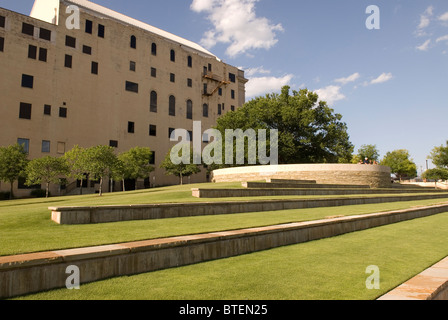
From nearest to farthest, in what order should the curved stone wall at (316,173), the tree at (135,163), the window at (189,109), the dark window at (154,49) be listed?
1. the curved stone wall at (316,173)
2. the tree at (135,163)
3. the dark window at (154,49)
4. the window at (189,109)

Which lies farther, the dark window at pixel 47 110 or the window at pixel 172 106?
the window at pixel 172 106

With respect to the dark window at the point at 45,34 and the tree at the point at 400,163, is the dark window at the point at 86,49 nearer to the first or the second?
the dark window at the point at 45,34

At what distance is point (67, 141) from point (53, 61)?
955cm

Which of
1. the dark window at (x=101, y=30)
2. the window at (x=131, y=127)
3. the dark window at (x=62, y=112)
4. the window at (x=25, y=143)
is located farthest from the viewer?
the window at (x=131, y=127)

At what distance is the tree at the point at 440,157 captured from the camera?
204 feet

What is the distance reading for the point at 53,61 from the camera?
3534cm

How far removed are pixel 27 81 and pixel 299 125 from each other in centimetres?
3234

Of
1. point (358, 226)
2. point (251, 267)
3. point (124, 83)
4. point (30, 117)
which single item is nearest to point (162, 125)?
point (124, 83)

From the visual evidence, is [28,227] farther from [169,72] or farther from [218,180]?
[169,72]

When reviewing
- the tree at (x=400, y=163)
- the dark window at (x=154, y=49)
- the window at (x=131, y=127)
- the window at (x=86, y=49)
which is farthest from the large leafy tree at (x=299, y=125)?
the tree at (x=400, y=163)

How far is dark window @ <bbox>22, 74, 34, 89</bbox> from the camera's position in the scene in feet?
109

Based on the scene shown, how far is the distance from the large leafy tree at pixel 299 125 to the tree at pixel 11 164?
74.5 ft

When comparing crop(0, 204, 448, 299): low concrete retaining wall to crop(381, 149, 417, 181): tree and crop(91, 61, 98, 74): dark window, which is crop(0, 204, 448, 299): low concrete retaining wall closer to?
crop(91, 61, 98, 74): dark window

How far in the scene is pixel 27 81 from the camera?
3359 cm
